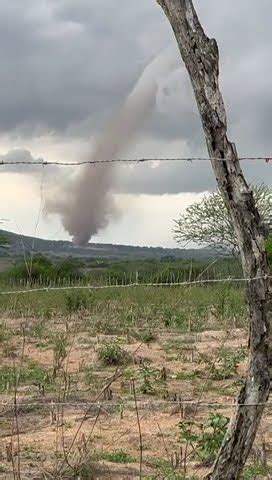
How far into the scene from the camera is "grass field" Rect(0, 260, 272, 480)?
4.58m

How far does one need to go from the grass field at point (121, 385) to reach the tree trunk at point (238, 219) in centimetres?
48

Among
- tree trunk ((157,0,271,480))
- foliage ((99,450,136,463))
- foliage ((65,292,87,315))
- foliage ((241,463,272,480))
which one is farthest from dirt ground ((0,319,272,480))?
foliage ((65,292,87,315))

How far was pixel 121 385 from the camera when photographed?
727 centimetres

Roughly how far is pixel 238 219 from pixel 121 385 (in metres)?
4.28

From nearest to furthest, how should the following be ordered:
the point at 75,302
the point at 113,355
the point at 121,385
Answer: the point at 121,385 < the point at 113,355 < the point at 75,302

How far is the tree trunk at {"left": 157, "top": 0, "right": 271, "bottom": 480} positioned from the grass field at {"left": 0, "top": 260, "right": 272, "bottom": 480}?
482mm

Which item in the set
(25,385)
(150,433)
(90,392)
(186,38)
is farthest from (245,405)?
(25,385)

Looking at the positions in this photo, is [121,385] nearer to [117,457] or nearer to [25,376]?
[25,376]

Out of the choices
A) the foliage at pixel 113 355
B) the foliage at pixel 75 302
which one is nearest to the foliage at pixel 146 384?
the foliage at pixel 113 355

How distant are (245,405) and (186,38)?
5.28 ft

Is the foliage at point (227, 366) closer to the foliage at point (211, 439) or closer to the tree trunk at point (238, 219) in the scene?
the foliage at point (211, 439)

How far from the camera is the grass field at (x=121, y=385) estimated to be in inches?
180

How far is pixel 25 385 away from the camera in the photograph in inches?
301

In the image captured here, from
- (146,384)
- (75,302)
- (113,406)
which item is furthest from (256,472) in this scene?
(75,302)
